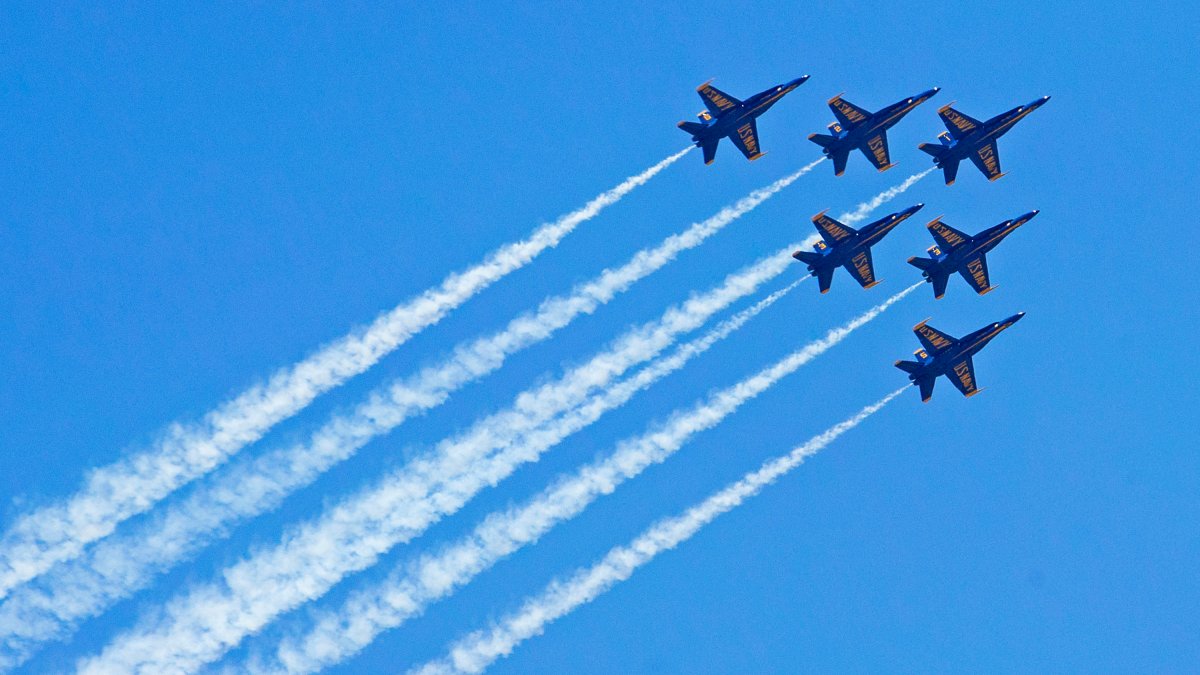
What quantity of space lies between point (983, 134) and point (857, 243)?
10.1 meters

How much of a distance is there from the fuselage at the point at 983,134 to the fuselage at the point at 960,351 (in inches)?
392

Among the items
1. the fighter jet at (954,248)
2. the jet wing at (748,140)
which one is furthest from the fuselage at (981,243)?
the jet wing at (748,140)

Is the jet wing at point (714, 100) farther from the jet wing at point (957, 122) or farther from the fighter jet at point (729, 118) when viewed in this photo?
the jet wing at point (957, 122)

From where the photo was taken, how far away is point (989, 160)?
336 ft

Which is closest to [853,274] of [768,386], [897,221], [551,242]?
[897,221]

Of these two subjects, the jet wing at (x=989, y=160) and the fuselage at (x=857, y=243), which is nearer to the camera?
the fuselage at (x=857, y=243)

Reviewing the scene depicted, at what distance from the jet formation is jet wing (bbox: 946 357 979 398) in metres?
0.06

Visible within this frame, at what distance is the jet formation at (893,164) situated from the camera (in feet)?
324

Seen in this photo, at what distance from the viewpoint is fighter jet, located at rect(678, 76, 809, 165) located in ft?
324

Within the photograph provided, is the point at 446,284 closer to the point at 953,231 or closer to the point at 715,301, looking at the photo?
the point at 715,301

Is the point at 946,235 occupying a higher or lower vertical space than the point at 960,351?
higher

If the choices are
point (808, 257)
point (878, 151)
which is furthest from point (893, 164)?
point (808, 257)

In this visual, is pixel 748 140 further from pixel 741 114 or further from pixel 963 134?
pixel 963 134

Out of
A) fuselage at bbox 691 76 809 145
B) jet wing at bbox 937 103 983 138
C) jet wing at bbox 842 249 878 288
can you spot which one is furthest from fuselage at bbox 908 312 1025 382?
fuselage at bbox 691 76 809 145
